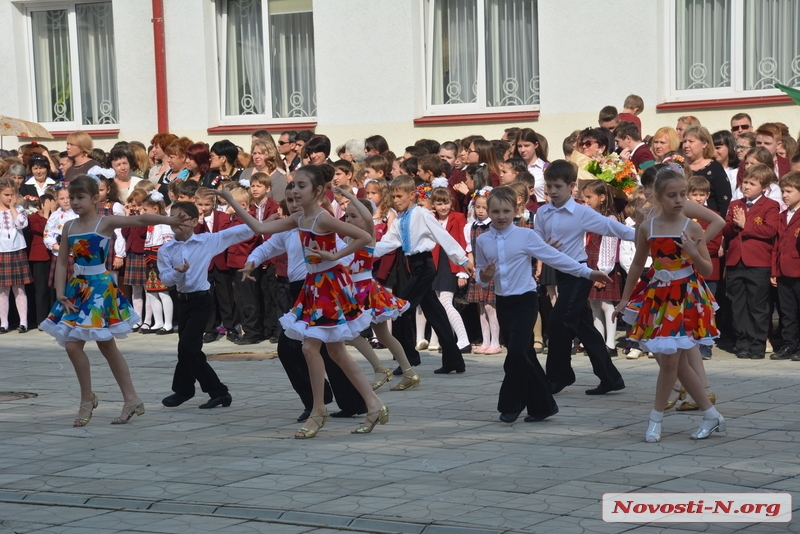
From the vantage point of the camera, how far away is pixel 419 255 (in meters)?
A: 11.4

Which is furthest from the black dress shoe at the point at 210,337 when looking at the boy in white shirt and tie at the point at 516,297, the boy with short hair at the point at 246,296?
the boy in white shirt and tie at the point at 516,297

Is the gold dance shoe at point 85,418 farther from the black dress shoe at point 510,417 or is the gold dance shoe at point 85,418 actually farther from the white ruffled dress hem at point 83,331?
the black dress shoe at point 510,417

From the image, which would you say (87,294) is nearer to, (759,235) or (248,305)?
(248,305)

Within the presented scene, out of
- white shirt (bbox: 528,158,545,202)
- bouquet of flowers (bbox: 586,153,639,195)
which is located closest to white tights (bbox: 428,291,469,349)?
white shirt (bbox: 528,158,545,202)

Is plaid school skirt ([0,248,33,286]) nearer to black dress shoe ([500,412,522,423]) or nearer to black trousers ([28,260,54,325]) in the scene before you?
black trousers ([28,260,54,325])

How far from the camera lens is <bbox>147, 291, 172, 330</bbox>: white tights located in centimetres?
1494

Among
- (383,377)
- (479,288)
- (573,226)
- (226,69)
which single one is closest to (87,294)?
(383,377)

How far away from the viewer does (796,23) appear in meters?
15.7

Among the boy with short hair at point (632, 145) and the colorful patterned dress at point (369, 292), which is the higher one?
the boy with short hair at point (632, 145)

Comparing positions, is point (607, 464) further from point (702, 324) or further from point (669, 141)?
point (669, 141)

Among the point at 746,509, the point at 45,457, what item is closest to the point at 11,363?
the point at 45,457

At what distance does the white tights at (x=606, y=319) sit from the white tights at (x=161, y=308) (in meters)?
5.37

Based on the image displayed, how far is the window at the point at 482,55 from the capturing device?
17656mm

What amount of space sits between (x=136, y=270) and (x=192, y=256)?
578 centimetres
